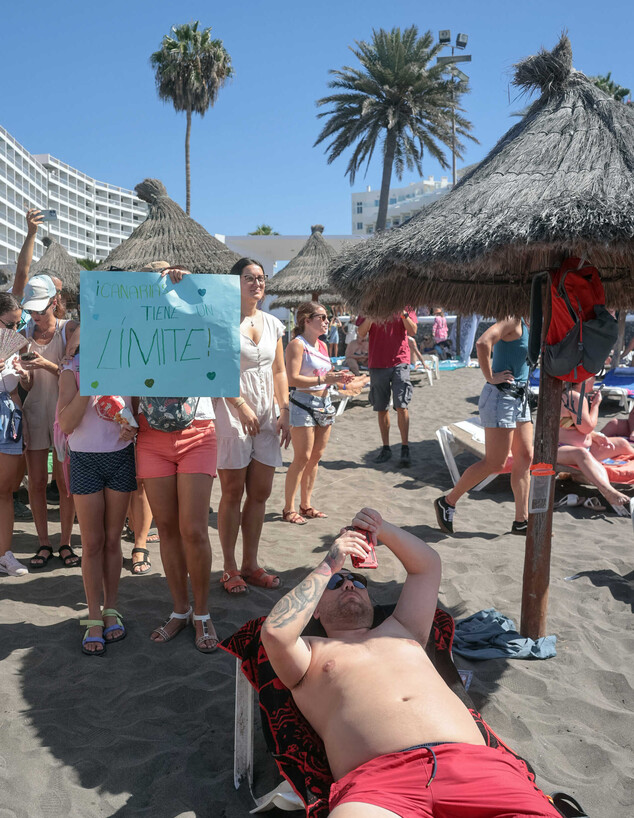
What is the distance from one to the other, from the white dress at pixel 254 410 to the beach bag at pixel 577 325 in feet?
5.87

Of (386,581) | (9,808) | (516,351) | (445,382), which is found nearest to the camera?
(9,808)

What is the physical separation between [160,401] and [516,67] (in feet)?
8.60

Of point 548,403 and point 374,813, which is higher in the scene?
point 548,403

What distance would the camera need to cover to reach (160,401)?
3.34m

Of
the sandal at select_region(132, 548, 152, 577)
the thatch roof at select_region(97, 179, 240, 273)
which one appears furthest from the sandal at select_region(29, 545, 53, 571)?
the thatch roof at select_region(97, 179, 240, 273)

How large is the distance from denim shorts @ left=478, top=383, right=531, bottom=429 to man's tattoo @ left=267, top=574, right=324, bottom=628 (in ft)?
10.3

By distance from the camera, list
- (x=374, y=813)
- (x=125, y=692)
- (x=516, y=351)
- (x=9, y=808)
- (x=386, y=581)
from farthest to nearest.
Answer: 1. (x=516, y=351)
2. (x=386, y=581)
3. (x=125, y=692)
4. (x=9, y=808)
5. (x=374, y=813)

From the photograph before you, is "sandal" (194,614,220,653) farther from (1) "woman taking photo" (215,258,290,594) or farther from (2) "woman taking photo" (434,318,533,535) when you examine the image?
(2) "woman taking photo" (434,318,533,535)

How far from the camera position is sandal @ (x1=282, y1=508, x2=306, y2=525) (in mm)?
5820

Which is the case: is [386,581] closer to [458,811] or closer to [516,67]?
[458,811]

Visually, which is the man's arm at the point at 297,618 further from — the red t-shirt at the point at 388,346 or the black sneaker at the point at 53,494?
the red t-shirt at the point at 388,346

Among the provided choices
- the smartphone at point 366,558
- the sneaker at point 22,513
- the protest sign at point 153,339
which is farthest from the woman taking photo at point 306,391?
the smartphone at point 366,558

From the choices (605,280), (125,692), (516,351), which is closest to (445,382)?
(516,351)

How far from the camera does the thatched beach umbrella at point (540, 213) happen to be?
2.79 meters
